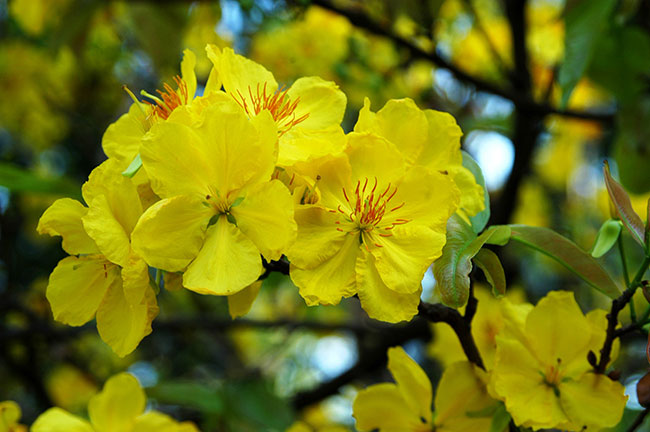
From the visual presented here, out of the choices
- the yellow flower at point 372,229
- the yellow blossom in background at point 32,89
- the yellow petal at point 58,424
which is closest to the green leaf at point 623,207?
the yellow flower at point 372,229

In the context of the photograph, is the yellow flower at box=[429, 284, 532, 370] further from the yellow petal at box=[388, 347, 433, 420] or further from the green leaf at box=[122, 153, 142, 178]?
the green leaf at box=[122, 153, 142, 178]

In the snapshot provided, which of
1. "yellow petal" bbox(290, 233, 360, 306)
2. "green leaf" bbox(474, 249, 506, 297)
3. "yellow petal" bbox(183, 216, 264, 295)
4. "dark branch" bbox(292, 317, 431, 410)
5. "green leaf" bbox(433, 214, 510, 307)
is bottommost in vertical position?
"dark branch" bbox(292, 317, 431, 410)

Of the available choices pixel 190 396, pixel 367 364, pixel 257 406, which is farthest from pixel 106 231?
pixel 367 364

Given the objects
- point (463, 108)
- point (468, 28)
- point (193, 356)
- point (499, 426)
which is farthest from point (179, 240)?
point (193, 356)

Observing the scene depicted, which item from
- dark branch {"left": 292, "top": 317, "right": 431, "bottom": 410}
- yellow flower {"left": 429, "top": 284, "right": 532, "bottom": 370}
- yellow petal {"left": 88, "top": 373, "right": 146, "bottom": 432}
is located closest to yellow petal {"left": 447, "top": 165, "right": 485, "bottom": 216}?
yellow flower {"left": 429, "top": 284, "right": 532, "bottom": 370}

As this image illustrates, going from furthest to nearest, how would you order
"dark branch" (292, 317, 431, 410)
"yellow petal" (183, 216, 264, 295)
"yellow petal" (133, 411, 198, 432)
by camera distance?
"dark branch" (292, 317, 431, 410) → "yellow petal" (133, 411, 198, 432) → "yellow petal" (183, 216, 264, 295)
